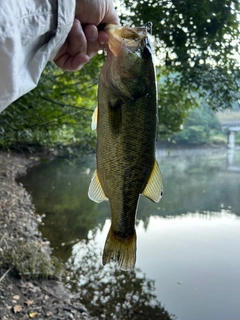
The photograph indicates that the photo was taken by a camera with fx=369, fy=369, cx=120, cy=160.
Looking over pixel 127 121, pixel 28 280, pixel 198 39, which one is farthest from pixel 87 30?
pixel 28 280

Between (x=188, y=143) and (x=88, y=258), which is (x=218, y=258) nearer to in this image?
(x=88, y=258)

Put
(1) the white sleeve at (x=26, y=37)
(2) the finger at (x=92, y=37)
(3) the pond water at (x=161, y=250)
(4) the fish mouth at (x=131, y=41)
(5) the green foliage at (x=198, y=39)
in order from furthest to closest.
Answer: (3) the pond water at (x=161, y=250)
(5) the green foliage at (x=198, y=39)
(2) the finger at (x=92, y=37)
(4) the fish mouth at (x=131, y=41)
(1) the white sleeve at (x=26, y=37)

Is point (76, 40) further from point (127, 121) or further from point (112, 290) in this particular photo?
point (112, 290)

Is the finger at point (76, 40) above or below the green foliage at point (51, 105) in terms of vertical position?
below

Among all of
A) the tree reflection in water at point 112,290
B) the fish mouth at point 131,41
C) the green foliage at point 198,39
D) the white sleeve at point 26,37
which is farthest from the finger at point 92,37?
the tree reflection in water at point 112,290

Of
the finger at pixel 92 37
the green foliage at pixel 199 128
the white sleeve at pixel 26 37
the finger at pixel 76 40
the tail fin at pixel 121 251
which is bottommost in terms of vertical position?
the tail fin at pixel 121 251

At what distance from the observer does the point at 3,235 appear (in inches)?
257

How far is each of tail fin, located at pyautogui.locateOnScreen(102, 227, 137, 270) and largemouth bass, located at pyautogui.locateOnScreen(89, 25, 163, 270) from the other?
20cm

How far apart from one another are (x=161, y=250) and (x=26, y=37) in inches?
297

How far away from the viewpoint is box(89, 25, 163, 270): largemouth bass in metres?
1.48

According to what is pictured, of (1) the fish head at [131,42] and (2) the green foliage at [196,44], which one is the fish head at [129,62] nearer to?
(1) the fish head at [131,42]

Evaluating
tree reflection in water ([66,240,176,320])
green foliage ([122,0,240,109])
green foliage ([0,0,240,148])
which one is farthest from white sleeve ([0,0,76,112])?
tree reflection in water ([66,240,176,320])

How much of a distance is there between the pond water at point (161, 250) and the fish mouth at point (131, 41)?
472 cm

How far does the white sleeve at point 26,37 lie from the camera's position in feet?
3.28
